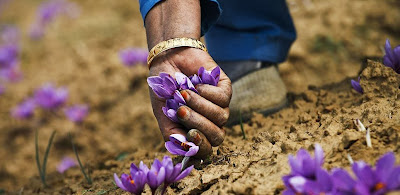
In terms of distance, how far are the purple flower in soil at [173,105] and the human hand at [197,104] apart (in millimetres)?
18

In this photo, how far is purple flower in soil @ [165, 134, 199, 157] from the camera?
1.24m

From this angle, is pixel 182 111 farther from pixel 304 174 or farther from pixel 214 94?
pixel 304 174

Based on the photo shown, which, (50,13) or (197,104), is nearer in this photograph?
(197,104)

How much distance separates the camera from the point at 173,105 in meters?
1.28

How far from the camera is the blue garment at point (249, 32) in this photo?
2.06 meters

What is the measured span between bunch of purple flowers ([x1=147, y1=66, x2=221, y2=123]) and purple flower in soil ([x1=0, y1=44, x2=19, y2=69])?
11.4ft

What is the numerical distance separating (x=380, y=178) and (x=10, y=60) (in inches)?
172

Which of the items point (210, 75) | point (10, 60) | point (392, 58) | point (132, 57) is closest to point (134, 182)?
point (210, 75)

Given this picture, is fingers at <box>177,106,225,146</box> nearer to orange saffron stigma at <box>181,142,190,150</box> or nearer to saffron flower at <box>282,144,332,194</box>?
orange saffron stigma at <box>181,142,190,150</box>

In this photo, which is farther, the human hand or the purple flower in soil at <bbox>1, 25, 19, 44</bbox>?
the purple flower in soil at <bbox>1, 25, 19, 44</bbox>

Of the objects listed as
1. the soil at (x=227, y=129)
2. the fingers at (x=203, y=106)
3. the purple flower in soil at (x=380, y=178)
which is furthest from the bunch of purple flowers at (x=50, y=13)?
the purple flower in soil at (x=380, y=178)

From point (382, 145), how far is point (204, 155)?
1.88ft

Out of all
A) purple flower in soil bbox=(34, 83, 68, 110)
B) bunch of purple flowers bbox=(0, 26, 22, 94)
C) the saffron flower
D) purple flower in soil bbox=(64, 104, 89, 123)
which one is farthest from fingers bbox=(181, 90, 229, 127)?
bunch of purple flowers bbox=(0, 26, 22, 94)

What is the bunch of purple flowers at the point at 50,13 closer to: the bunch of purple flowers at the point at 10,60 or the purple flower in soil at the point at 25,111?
the bunch of purple flowers at the point at 10,60
